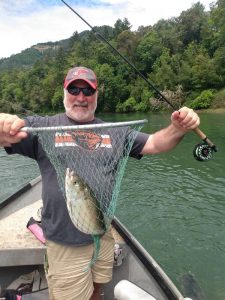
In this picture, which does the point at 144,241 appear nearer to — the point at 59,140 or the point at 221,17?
the point at 59,140

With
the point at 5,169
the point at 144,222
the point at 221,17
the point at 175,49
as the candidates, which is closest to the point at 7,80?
the point at 175,49

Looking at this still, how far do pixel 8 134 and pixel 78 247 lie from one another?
138cm

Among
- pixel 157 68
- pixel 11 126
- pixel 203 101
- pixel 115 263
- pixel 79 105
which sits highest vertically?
pixel 157 68

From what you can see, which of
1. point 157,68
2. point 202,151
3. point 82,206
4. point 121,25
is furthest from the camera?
point 121,25

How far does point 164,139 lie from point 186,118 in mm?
504

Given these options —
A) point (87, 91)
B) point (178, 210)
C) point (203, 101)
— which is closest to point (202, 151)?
point (87, 91)

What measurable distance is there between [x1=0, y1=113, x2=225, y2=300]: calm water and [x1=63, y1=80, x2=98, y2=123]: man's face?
190 inches

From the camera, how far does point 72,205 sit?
337cm

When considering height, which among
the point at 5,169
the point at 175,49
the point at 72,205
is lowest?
the point at 5,169

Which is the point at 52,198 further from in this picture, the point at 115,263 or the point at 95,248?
the point at 115,263

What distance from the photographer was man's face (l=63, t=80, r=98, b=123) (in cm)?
391

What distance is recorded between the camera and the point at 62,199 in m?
3.69

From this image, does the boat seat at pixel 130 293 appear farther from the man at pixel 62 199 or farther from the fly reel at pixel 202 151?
the fly reel at pixel 202 151

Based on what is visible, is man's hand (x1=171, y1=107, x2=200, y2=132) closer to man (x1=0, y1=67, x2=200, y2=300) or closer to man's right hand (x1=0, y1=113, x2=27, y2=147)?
man (x1=0, y1=67, x2=200, y2=300)
